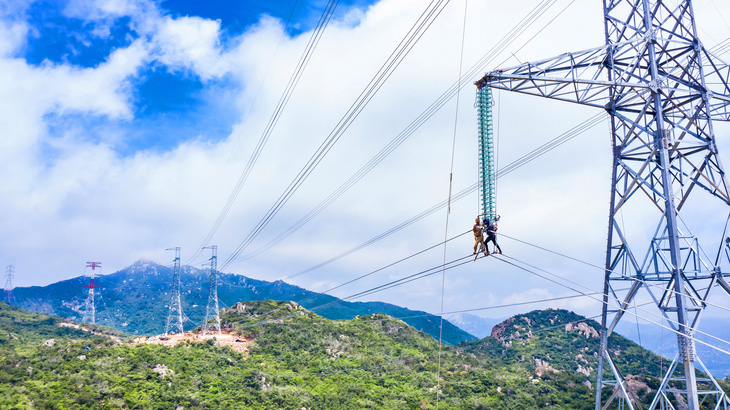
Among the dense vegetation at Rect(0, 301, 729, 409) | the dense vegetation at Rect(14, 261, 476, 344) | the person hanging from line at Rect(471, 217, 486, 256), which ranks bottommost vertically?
the dense vegetation at Rect(0, 301, 729, 409)

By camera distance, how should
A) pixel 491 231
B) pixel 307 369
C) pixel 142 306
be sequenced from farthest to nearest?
1. pixel 142 306
2. pixel 307 369
3. pixel 491 231

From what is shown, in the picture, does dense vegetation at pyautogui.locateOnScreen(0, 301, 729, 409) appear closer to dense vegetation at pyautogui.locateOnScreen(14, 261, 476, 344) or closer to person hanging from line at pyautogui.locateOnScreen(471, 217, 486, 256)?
person hanging from line at pyautogui.locateOnScreen(471, 217, 486, 256)

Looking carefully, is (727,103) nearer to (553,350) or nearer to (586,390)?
(586,390)

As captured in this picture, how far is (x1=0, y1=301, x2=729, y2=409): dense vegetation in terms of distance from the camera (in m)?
39.8

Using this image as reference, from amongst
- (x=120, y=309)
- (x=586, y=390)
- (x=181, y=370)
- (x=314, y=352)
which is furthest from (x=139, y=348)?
(x=120, y=309)

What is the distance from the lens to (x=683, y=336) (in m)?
18.5

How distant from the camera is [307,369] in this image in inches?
2176

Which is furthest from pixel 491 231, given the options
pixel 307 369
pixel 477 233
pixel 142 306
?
pixel 142 306

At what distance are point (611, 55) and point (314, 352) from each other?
171 feet

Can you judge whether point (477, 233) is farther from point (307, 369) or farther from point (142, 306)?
point (142, 306)

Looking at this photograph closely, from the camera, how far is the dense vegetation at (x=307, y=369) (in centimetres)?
3981

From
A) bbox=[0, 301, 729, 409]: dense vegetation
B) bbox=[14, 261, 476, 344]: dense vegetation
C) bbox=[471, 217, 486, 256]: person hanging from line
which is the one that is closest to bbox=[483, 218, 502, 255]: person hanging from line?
bbox=[471, 217, 486, 256]: person hanging from line

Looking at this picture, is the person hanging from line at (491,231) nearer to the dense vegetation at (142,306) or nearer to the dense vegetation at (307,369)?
the dense vegetation at (307,369)

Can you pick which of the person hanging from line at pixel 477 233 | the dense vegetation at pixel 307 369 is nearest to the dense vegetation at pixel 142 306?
the dense vegetation at pixel 307 369
